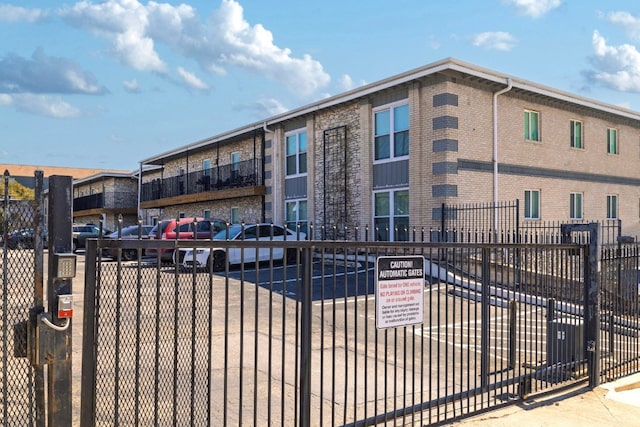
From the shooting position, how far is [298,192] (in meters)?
23.4

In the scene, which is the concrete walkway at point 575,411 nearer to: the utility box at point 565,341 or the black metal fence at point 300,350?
the black metal fence at point 300,350

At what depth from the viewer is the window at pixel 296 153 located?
23219mm

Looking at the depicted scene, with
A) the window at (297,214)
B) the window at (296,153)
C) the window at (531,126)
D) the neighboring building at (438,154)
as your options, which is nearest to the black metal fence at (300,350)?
the neighboring building at (438,154)

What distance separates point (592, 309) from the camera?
6.90m

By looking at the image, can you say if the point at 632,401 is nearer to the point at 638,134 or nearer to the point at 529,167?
the point at 529,167

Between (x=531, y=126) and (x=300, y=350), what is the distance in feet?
58.1

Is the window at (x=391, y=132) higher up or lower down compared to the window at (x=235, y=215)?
higher up

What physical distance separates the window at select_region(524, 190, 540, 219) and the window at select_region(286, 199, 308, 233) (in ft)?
28.0

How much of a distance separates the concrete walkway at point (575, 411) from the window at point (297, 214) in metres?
16.3

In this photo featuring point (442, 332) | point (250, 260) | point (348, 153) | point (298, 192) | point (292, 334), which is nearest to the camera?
point (292, 334)

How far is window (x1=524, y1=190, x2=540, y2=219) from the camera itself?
1943 cm

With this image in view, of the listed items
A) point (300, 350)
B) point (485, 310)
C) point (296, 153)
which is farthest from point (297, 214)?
point (300, 350)

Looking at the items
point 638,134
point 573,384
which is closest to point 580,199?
point 638,134

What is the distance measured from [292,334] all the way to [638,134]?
2205cm
